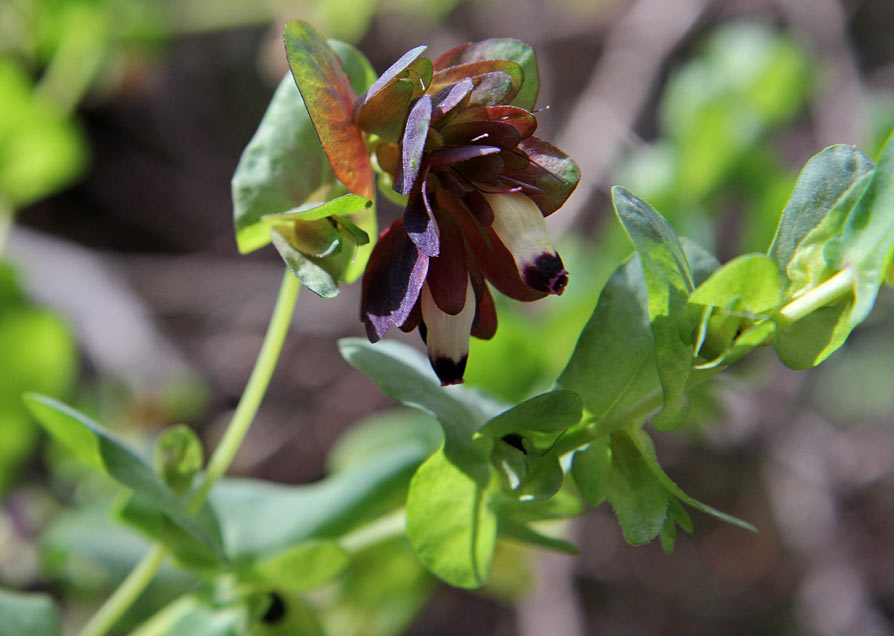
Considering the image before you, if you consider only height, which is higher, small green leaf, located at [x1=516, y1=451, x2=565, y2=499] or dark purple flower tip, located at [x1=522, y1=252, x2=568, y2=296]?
dark purple flower tip, located at [x1=522, y1=252, x2=568, y2=296]

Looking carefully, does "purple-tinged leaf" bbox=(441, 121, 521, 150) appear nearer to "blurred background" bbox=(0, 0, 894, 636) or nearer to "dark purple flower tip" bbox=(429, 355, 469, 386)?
"dark purple flower tip" bbox=(429, 355, 469, 386)

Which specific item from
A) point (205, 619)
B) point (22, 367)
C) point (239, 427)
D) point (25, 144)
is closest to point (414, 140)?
point (239, 427)

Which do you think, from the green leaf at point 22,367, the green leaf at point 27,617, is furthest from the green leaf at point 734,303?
the green leaf at point 22,367

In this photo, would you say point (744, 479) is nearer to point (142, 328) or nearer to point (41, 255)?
point (142, 328)

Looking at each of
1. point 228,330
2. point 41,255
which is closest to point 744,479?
point 228,330

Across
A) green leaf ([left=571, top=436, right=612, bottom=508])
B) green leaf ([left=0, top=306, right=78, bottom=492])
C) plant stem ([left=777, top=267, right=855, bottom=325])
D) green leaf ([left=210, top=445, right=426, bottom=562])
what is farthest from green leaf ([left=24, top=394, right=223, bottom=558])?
green leaf ([left=0, top=306, right=78, bottom=492])

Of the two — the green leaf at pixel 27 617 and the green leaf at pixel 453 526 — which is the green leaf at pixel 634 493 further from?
the green leaf at pixel 27 617

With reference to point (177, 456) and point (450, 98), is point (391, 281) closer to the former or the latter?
point (450, 98)
